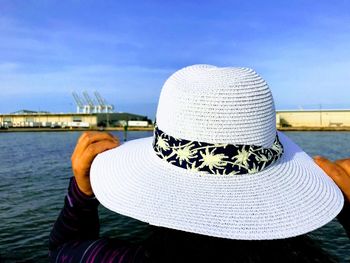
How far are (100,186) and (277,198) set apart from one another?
0.44 m

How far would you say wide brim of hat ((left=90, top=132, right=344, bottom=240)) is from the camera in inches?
31.3

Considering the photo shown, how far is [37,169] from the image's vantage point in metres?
16.6

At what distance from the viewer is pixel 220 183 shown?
897mm

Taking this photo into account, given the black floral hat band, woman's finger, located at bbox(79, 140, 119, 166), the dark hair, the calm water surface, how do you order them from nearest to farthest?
the dark hair
the black floral hat band
woman's finger, located at bbox(79, 140, 119, 166)
the calm water surface

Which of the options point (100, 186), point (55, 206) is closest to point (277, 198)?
point (100, 186)

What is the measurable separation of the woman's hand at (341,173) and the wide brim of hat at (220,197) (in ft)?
0.07

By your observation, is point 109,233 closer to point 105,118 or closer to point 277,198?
point 277,198

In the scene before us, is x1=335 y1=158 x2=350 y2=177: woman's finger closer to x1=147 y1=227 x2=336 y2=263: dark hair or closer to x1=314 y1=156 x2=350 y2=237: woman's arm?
x1=314 y1=156 x2=350 y2=237: woman's arm

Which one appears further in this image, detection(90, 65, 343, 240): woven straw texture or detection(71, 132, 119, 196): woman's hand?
detection(71, 132, 119, 196): woman's hand

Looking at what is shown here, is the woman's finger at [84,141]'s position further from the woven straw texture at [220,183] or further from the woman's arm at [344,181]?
the woman's arm at [344,181]

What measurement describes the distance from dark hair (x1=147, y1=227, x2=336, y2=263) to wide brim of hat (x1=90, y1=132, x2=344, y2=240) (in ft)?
0.12

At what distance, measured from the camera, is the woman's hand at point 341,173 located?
900 mm

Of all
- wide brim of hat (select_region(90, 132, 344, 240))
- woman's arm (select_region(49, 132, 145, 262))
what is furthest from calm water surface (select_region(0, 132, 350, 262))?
wide brim of hat (select_region(90, 132, 344, 240))

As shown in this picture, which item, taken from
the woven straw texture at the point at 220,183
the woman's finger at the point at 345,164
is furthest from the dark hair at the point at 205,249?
the woman's finger at the point at 345,164
